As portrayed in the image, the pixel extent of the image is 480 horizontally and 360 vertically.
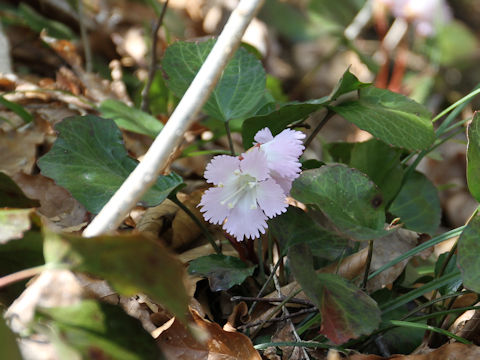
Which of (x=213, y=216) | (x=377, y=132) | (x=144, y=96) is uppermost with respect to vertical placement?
(x=377, y=132)

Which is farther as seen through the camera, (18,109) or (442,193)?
(442,193)

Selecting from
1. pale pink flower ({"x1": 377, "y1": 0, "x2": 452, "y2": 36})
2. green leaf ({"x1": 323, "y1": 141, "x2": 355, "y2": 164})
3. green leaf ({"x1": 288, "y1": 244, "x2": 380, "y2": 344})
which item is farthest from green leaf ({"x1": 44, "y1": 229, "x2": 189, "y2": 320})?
pale pink flower ({"x1": 377, "y1": 0, "x2": 452, "y2": 36})

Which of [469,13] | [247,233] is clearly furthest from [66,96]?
[469,13]

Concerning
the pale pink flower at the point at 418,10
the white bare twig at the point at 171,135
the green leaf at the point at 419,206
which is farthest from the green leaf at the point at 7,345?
the pale pink flower at the point at 418,10

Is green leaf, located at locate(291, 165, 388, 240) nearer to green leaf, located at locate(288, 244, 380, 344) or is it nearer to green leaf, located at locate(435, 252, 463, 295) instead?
green leaf, located at locate(288, 244, 380, 344)

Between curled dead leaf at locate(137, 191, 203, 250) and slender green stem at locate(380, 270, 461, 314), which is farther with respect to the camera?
curled dead leaf at locate(137, 191, 203, 250)

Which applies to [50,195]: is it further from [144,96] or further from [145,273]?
[145,273]

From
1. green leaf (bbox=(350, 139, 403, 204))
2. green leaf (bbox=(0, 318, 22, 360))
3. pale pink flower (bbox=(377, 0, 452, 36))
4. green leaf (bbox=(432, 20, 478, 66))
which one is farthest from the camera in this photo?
green leaf (bbox=(432, 20, 478, 66))

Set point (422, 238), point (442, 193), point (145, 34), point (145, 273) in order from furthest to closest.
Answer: point (442, 193), point (145, 34), point (422, 238), point (145, 273)
